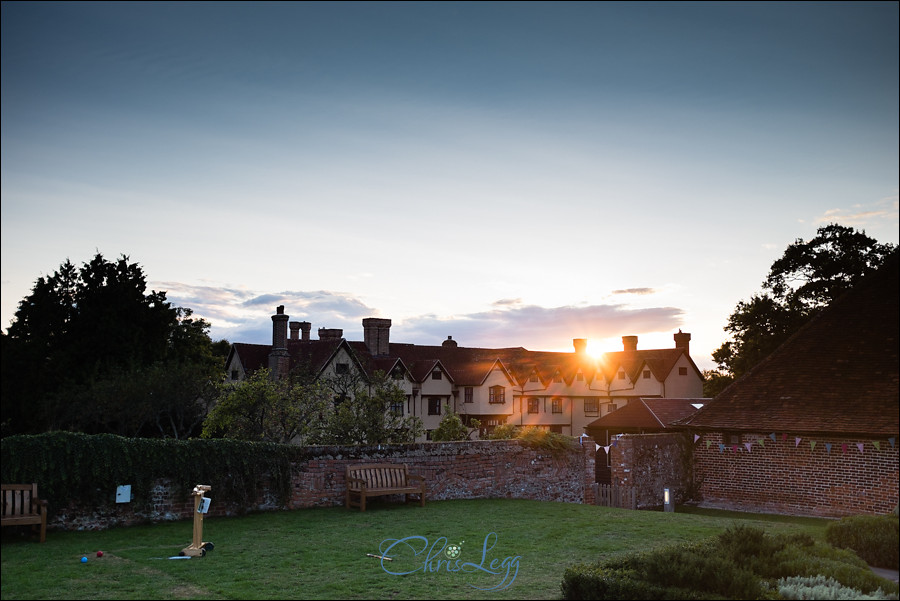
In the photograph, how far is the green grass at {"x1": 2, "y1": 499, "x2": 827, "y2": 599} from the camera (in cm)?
917

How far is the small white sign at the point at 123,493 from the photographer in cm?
1403

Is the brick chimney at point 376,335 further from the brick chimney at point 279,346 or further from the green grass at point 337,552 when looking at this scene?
the green grass at point 337,552

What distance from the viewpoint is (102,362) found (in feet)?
126

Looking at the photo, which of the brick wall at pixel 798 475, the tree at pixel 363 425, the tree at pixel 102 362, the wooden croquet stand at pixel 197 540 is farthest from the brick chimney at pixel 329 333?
the wooden croquet stand at pixel 197 540

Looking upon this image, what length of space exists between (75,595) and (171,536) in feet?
14.6

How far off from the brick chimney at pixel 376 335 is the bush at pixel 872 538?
1517 inches

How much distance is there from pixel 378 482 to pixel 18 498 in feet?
24.8

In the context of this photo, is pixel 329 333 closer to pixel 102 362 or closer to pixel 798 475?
pixel 102 362

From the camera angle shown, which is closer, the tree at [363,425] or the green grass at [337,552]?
the green grass at [337,552]

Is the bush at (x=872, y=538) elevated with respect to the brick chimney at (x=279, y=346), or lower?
lower

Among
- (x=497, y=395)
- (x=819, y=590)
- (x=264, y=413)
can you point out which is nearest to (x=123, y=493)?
(x=819, y=590)

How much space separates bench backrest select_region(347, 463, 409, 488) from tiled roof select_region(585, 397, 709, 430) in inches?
565

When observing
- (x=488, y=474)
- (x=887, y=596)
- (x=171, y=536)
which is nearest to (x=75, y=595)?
(x=171, y=536)

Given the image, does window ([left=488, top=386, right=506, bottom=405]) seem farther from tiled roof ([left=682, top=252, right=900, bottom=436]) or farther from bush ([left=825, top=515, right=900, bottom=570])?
bush ([left=825, top=515, right=900, bottom=570])
